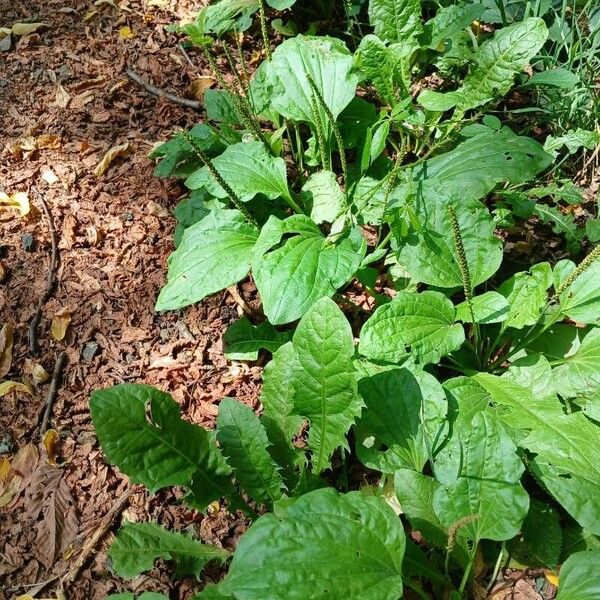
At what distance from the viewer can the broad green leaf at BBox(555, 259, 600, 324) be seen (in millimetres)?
2152

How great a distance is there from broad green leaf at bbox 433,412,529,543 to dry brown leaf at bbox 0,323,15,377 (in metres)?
1.67

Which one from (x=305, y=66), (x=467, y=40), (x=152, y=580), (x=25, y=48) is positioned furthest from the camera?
(x=25, y=48)

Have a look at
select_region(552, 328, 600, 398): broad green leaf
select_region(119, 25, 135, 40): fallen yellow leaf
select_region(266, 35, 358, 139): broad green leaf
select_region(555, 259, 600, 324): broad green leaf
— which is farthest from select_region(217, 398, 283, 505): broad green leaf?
select_region(119, 25, 135, 40): fallen yellow leaf

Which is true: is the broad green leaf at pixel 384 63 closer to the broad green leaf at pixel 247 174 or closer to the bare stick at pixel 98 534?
the broad green leaf at pixel 247 174

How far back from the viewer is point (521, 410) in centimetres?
200

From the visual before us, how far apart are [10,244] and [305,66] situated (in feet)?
4.93

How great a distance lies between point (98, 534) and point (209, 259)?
1025mm

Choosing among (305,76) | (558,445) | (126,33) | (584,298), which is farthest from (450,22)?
(558,445)

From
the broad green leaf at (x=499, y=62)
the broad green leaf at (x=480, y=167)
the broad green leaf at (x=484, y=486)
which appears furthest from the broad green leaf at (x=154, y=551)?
the broad green leaf at (x=499, y=62)

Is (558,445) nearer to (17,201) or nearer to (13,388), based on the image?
(13,388)

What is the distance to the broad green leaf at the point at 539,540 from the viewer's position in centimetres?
192

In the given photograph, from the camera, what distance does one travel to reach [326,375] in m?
1.98

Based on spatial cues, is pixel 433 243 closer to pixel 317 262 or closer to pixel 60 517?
pixel 317 262

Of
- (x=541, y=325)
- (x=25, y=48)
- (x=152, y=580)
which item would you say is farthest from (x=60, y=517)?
(x=25, y=48)
